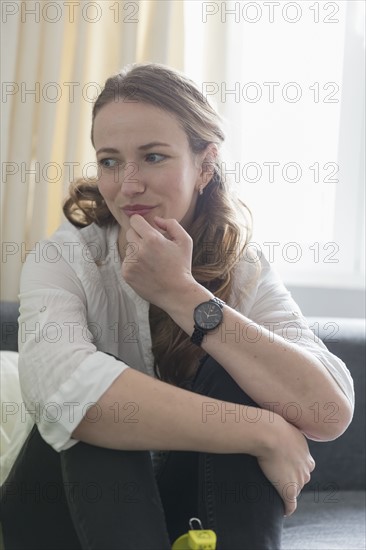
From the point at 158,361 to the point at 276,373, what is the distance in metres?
0.29

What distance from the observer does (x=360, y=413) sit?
73.8 inches

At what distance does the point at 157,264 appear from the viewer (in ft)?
4.36

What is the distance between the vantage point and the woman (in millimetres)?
1130

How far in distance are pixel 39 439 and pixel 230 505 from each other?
1.07ft

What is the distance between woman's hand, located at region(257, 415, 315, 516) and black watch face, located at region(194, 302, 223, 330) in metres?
0.18

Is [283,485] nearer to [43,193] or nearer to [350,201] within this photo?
[43,193]

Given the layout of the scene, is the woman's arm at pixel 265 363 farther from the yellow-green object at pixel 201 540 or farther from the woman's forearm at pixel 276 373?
the yellow-green object at pixel 201 540

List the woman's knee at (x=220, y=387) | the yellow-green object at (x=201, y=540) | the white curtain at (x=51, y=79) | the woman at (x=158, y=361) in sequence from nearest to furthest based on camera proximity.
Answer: the yellow-green object at (x=201, y=540) < the woman at (x=158, y=361) < the woman's knee at (x=220, y=387) < the white curtain at (x=51, y=79)

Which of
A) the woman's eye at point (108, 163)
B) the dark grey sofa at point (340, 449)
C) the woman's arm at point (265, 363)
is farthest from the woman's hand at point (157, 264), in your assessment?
the dark grey sofa at point (340, 449)

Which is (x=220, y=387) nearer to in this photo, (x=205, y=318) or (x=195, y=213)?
(x=205, y=318)

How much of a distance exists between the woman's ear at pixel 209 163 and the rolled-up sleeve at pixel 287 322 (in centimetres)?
19

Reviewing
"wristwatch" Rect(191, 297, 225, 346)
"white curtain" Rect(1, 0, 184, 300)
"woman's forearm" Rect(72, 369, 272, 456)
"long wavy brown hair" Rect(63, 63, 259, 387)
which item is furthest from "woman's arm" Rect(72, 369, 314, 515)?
"white curtain" Rect(1, 0, 184, 300)

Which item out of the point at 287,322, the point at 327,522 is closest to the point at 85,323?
the point at 287,322

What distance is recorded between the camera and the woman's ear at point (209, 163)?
149cm
